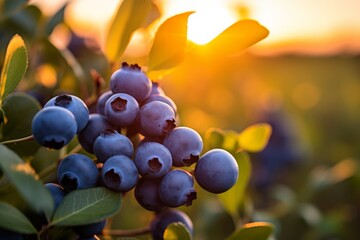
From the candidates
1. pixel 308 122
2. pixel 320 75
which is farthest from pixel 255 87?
pixel 320 75

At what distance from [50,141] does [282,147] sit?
8.69ft

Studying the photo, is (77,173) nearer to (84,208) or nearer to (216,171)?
(84,208)

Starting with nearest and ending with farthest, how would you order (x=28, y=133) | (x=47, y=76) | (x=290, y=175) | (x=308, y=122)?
(x=28, y=133) < (x=47, y=76) < (x=290, y=175) < (x=308, y=122)

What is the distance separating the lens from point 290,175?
3.43m

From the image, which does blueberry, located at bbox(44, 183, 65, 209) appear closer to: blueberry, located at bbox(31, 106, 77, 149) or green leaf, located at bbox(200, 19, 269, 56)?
blueberry, located at bbox(31, 106, 77, 149)

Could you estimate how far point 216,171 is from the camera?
0.75 m

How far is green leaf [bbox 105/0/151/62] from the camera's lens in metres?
0.96

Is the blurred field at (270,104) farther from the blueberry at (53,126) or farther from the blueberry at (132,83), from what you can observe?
the blueberry at (53,126)

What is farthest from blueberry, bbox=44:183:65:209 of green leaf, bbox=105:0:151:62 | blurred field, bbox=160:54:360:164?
blurred field, bbox=160:54:360:164

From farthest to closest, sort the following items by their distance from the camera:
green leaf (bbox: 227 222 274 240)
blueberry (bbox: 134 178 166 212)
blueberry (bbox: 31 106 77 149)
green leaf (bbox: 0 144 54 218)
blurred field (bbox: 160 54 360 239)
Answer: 1. blurred field (bbox: 160 54 360 239)
2. green leaf (bbox: 227 222 274 240)
3. blueberry (bbox: 134 178 166 212)
4. blueberry (bbox: 31 106 77 149)
5. green leaf (bbox: 0 144 54 218)

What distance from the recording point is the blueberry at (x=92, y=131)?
733 millimetres

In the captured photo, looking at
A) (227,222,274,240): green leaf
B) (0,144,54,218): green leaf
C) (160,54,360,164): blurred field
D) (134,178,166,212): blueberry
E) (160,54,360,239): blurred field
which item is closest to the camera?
(0,144,54,218): green leaf

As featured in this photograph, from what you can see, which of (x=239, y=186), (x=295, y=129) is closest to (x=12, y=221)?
(x=239, y=186)

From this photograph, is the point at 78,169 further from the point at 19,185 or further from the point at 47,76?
the point at 47,76
